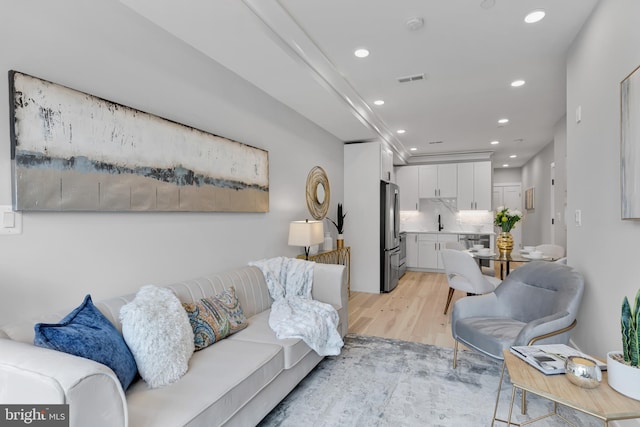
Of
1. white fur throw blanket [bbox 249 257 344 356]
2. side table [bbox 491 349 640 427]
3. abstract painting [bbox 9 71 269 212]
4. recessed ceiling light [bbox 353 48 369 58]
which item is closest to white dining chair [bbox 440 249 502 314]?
white fur throw blanket [bbox 249 257 344 356]

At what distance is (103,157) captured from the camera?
1.86 meters

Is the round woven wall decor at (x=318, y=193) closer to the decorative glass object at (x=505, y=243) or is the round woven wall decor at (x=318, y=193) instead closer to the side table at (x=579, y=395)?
the decorative glass object at (x=505, y=243)

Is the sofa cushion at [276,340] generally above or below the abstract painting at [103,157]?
below

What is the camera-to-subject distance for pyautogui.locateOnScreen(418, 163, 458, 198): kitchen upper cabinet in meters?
7.35

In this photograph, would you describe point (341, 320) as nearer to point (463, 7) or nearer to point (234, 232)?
point (234, 232)

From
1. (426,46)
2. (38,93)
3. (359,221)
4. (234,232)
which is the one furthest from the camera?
(359,221)

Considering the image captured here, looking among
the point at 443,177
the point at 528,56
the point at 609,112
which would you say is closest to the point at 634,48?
the point at 609,112

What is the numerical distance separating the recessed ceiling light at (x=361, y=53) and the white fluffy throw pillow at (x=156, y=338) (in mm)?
2456

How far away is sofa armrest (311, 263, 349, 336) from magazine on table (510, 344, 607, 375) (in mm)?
1446

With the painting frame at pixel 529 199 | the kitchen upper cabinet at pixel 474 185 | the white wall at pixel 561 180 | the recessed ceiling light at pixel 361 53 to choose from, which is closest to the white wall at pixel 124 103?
the recessed ceiling light at pixel 361 53

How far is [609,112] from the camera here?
1.97m

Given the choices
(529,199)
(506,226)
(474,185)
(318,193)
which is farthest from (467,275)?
(529,199)

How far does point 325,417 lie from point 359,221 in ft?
11.7

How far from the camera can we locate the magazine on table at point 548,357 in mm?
1518
